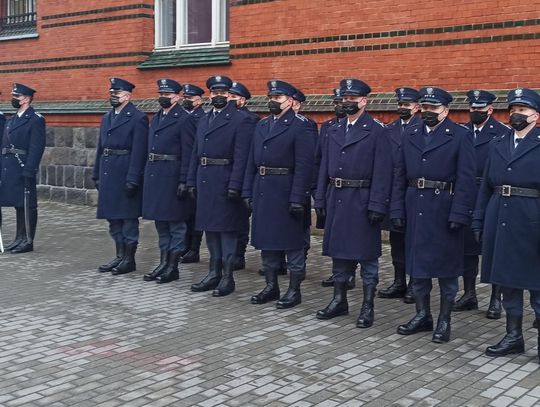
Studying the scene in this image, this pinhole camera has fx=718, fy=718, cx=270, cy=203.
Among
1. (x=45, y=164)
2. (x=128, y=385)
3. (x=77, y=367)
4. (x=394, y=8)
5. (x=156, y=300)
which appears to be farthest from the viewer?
(x=45, y=164)

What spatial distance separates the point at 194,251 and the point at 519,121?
15.3 ft

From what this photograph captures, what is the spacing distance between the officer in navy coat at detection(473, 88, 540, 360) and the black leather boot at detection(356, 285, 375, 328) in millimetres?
1008

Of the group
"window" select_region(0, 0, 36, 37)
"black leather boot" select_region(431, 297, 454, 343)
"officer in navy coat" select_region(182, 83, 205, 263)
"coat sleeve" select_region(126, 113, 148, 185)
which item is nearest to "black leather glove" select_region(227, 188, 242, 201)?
"officer in navy coat" select_region(182, 83, 205, 263)

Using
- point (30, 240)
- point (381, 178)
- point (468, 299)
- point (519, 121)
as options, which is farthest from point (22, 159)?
point (519, 121)

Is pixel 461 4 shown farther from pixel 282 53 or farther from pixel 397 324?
pixel 397 324

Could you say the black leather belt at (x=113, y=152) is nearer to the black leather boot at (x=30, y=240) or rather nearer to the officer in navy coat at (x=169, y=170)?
the officer in navy coat at (x=169, y=170)

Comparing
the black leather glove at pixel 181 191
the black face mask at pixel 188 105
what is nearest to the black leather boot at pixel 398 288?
the black leather glove at pixel 181 191

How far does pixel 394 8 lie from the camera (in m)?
9.35

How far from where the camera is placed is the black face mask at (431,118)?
5.57 meters

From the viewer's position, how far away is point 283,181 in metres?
6.51

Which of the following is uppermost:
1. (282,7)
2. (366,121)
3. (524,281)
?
(282,7)

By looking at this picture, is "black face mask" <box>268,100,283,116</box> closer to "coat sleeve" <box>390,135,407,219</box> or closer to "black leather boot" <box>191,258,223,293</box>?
"coat sleeve" <box>390,135,407,219</box>

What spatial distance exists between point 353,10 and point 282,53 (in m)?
1.31

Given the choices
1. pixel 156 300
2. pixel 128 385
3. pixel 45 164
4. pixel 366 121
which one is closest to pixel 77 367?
pixel 128 385
